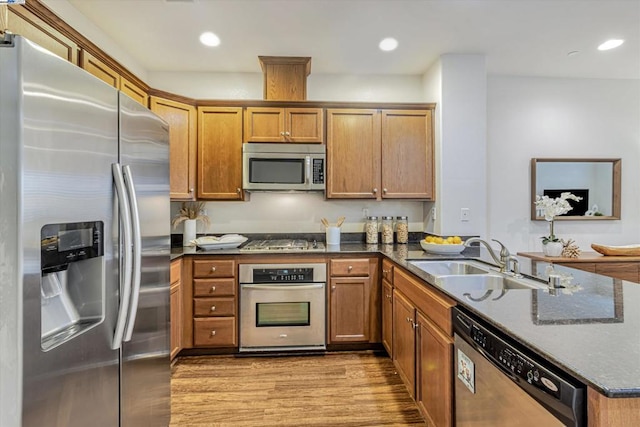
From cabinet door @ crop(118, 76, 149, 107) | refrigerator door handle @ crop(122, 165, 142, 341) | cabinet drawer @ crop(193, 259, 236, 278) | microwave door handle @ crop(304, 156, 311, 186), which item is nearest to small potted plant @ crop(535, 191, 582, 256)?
microwave door handle @ crop(304, 156, 311, 186)

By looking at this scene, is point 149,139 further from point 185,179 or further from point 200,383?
point 200,383

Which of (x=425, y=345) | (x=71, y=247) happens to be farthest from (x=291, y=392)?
(x=71, y=247)

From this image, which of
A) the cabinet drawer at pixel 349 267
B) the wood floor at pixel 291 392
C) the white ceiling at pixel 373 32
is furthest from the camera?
the cabinet drawer at pixel 349 267

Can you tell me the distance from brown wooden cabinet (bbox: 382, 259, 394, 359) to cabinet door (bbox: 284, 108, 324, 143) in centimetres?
135

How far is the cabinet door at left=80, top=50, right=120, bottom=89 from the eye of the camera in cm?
206

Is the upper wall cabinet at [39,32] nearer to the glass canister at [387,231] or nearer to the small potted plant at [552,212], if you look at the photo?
the glass canister at [387,231]

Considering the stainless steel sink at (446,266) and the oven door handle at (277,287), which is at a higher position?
the stainless steel sink at (446,266)

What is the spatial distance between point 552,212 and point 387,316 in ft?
6.40

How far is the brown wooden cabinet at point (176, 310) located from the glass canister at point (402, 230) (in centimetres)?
210

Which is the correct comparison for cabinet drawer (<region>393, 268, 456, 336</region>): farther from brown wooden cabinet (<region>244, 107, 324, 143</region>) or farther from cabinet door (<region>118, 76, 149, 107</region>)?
cabinet door (<region>118, 76, 149, 107</region>)

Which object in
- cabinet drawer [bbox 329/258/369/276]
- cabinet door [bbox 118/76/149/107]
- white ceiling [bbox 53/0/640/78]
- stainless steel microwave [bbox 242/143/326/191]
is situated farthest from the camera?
stainless steel microwave [bbox 242/143/326/191]

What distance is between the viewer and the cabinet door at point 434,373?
4.92ft

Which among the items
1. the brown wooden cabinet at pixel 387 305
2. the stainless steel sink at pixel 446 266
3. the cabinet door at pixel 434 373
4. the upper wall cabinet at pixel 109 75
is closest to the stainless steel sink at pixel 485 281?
the cabinet door at pixel 434 373

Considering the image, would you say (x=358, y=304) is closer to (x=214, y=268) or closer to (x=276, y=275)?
(x=276, y=275)
